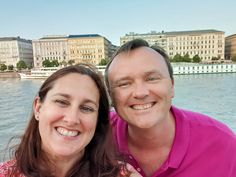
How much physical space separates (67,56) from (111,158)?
49.7 m

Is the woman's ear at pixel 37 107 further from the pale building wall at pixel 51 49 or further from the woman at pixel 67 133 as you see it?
the pale building wall at pixel 51 49

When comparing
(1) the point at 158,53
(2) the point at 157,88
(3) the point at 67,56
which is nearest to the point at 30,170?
(2) the point at 157,88

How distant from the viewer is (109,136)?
41.6 inches

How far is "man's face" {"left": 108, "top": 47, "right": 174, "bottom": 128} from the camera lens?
3.34ft

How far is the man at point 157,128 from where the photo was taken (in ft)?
3.37

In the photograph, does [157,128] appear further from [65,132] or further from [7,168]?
[7,168]

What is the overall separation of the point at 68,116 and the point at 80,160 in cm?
18

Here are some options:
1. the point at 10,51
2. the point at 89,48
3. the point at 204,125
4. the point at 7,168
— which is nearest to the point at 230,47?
the point at 89,48

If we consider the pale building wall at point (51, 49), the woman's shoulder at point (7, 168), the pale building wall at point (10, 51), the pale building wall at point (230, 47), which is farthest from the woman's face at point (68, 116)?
the pale building wall at point (230, 47)

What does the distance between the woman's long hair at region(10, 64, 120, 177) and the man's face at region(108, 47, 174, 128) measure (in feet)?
0.23

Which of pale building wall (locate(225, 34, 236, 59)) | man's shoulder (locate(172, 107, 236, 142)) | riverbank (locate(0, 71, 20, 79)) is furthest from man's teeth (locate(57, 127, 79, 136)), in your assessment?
pale building wall (locate(225, 34, 236, 59))

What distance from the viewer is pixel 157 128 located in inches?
42.5

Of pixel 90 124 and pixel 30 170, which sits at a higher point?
pixel 90 124

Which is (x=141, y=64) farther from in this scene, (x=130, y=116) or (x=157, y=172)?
(x=157, y=172)
